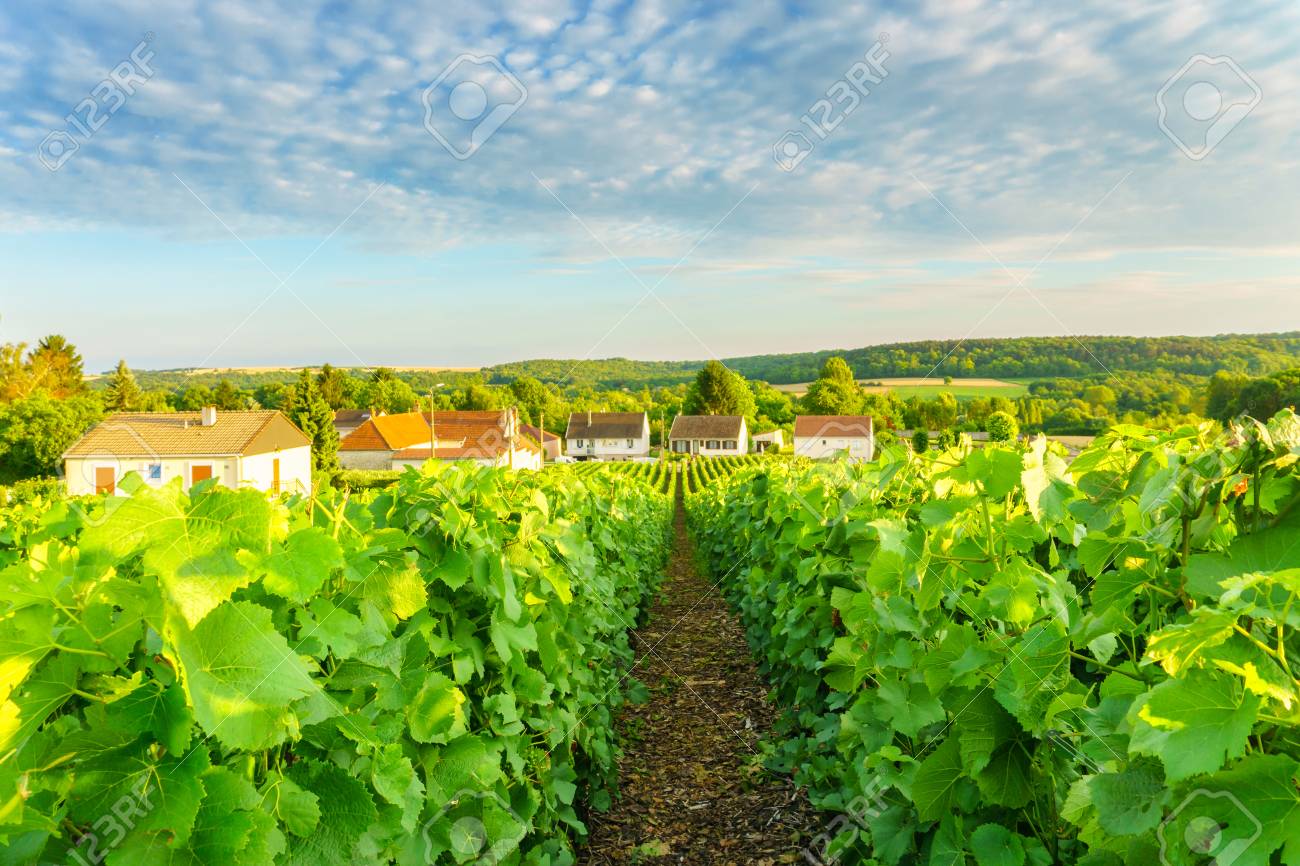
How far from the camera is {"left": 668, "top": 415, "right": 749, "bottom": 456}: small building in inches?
3637

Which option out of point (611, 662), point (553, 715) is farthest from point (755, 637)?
point (553, 715)

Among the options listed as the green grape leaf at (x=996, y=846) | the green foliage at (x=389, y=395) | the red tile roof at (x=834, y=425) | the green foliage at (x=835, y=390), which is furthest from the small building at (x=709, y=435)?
the green grape leaf at (x=996, y=846)

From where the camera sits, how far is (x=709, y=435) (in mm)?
94000

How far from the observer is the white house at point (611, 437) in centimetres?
9838

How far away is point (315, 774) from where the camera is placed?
6.87ft

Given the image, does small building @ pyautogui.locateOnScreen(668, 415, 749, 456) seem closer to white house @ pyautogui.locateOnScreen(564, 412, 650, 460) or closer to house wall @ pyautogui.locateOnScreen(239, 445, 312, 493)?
white house @ pyautogui.locateOnScreen(564, 412, 650, 460)

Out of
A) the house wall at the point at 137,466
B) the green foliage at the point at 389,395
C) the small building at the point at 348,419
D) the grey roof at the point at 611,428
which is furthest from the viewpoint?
the green foliage at the point at 389,395

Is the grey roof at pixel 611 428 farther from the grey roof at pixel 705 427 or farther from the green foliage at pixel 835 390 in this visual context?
the green foliage at pixel 835 390

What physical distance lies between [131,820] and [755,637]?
21.8ft

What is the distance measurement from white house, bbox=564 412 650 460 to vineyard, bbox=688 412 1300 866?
308ft

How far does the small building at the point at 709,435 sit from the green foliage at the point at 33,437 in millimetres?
60753

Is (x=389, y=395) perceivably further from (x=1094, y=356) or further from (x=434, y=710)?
(x=434, y=710)

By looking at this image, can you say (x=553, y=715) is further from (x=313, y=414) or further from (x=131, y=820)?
(x=313, y=414)

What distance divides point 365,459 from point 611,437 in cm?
4246
